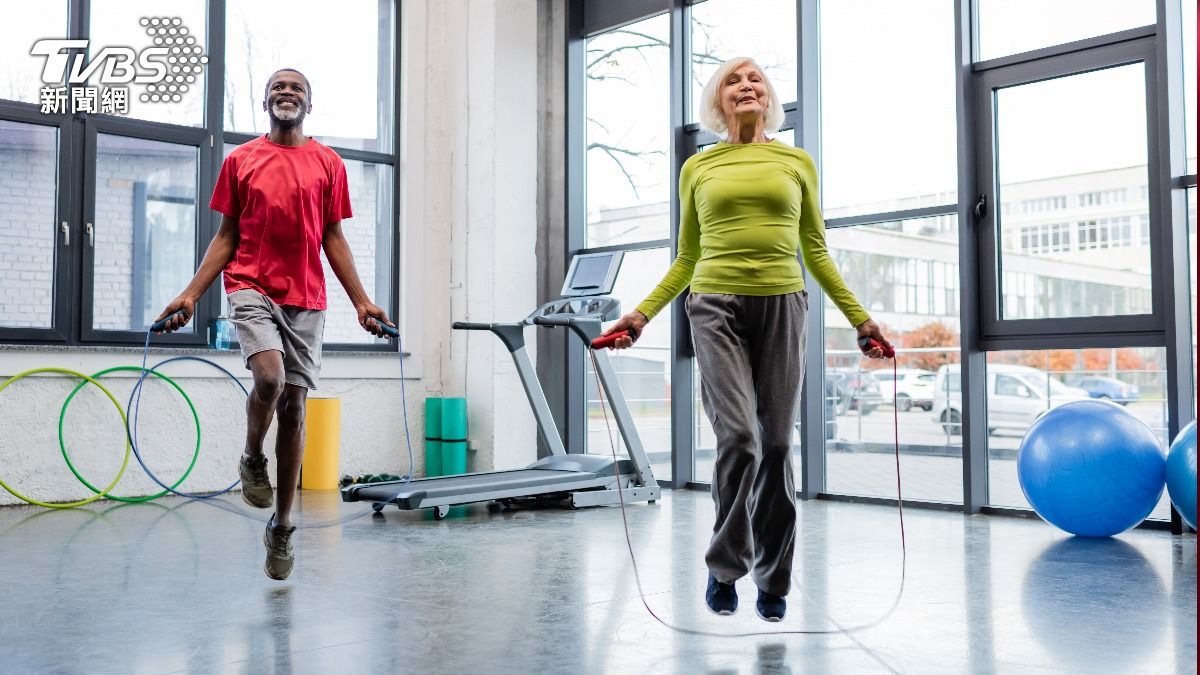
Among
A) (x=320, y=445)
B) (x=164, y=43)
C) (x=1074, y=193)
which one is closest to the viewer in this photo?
(x=1074, y=193)

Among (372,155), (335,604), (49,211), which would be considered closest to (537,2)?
(372,155)

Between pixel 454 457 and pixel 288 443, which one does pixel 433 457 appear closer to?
pixel 454 457

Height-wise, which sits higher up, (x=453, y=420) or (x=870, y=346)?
(x=870, y=346)

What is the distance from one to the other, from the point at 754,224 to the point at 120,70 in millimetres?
4564

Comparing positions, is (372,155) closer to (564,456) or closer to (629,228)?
(629,228)

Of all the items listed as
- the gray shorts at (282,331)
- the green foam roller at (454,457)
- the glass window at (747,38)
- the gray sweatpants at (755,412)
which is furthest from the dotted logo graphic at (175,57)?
the gray sweatpants at (755,412)

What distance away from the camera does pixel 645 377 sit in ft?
22.1

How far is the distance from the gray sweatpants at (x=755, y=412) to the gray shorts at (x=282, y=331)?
49.1 inches

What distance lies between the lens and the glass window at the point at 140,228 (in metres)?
5.83

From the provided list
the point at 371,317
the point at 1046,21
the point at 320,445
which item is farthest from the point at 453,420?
the point at 1046,21

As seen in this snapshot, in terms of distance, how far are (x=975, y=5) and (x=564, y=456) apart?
2.98 metres

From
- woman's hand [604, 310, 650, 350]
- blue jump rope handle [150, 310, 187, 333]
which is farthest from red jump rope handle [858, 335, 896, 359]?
blue jump rope handle [150, 310, 187, 333]

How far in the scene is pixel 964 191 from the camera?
5074 mm

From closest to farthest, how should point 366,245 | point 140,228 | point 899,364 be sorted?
point 140,228 < point 899,364 < point 366,245
